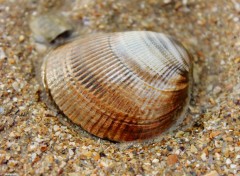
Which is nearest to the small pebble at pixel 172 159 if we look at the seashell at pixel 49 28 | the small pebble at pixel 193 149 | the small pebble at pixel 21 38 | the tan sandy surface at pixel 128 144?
the tan sandy surface at pixel 128 144

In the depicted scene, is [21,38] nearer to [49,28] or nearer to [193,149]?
[49,28]

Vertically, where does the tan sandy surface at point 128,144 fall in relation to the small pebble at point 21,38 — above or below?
below

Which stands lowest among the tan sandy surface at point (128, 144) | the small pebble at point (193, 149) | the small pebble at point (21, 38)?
the small pebble at point (193, 149)

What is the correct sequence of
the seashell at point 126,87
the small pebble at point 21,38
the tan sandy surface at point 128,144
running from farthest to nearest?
the small pebble at point 21,38
the seashell at point 126,87
the tan sandy surface at point 128,144

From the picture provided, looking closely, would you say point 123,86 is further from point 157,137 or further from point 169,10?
point 169,10

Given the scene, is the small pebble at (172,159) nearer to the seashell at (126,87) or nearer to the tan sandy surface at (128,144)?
the tan sandy surface at (128,144)
